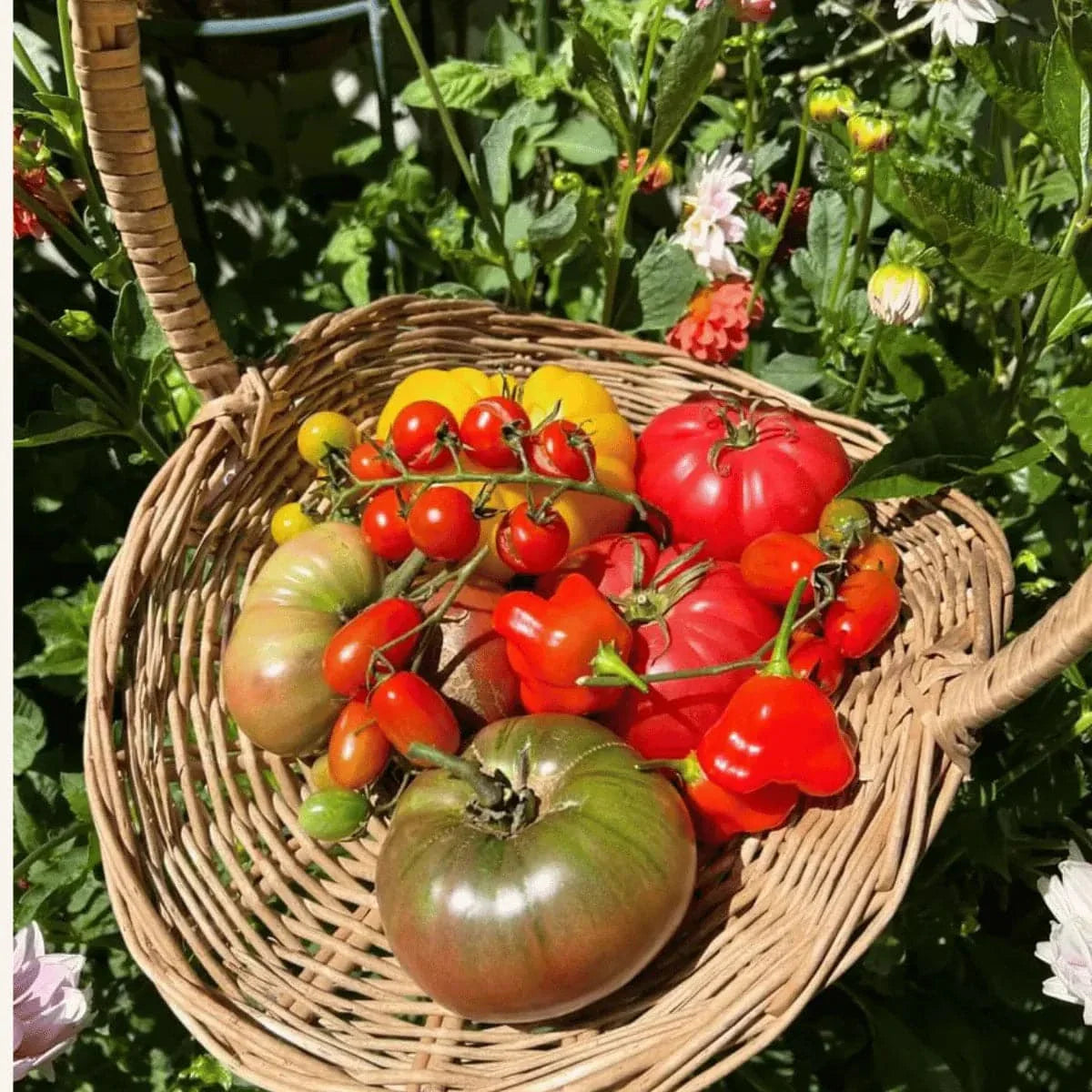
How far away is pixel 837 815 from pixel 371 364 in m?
0.67

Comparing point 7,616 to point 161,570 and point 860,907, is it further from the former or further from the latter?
point 860,907

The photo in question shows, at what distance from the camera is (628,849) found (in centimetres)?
78

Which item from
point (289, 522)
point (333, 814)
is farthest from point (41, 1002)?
point (289, 522)

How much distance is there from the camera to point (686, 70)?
1.00m

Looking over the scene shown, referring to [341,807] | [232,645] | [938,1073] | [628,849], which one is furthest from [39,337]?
[938,1073]

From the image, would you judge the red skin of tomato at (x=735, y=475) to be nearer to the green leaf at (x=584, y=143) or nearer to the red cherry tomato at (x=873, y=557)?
the red cherry tomato at (x=873, y=557)

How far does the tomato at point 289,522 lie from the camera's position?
106 centimetres

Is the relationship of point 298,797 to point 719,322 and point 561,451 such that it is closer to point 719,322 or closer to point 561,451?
point 561,451

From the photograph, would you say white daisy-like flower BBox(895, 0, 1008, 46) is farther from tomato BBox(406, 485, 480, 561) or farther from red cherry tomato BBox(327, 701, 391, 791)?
red cherry tomato BBox(327, 701, 391, 791)

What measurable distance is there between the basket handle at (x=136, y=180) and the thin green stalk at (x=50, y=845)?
18.4 inches

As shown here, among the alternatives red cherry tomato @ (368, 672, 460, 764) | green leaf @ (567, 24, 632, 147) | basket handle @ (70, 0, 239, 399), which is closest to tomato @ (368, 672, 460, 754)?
red cherry tomato @ (368, 672, 460, 764)

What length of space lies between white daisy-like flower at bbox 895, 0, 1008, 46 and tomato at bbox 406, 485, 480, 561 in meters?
0.58

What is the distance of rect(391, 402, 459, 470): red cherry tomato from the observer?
37.7 inches

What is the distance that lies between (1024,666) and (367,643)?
50cm
